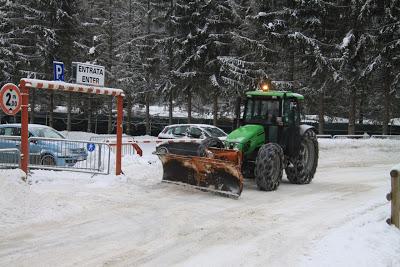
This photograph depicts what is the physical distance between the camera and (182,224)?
8.98 m

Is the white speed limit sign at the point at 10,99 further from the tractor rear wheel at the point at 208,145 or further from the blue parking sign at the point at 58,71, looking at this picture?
the tractor rear wheel at the point at 208,145

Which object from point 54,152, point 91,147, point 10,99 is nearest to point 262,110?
point 91,147

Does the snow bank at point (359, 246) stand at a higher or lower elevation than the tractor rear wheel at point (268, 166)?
lower

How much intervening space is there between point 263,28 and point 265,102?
655 inches

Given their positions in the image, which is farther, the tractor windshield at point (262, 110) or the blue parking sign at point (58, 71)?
the tractor windshield at point (262, 110)

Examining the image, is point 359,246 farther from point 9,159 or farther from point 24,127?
point 9,159

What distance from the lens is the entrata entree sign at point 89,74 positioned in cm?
1264

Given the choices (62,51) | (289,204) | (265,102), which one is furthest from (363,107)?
(289,204)

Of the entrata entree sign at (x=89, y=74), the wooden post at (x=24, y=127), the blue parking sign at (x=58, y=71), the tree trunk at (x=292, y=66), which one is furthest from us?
the tree trunk at (x=292, y=66)

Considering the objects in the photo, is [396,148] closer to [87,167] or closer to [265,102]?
[265,102]

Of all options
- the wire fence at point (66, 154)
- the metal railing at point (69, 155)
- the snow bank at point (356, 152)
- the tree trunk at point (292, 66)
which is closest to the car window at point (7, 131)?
the wire fence at point (66, 154)

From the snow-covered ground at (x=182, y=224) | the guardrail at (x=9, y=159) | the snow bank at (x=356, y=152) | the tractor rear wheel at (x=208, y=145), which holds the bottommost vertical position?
the snow-covered ground at (x=182, y=224)

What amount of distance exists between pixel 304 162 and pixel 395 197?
5942 millimetres

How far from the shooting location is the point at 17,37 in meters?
35.6
